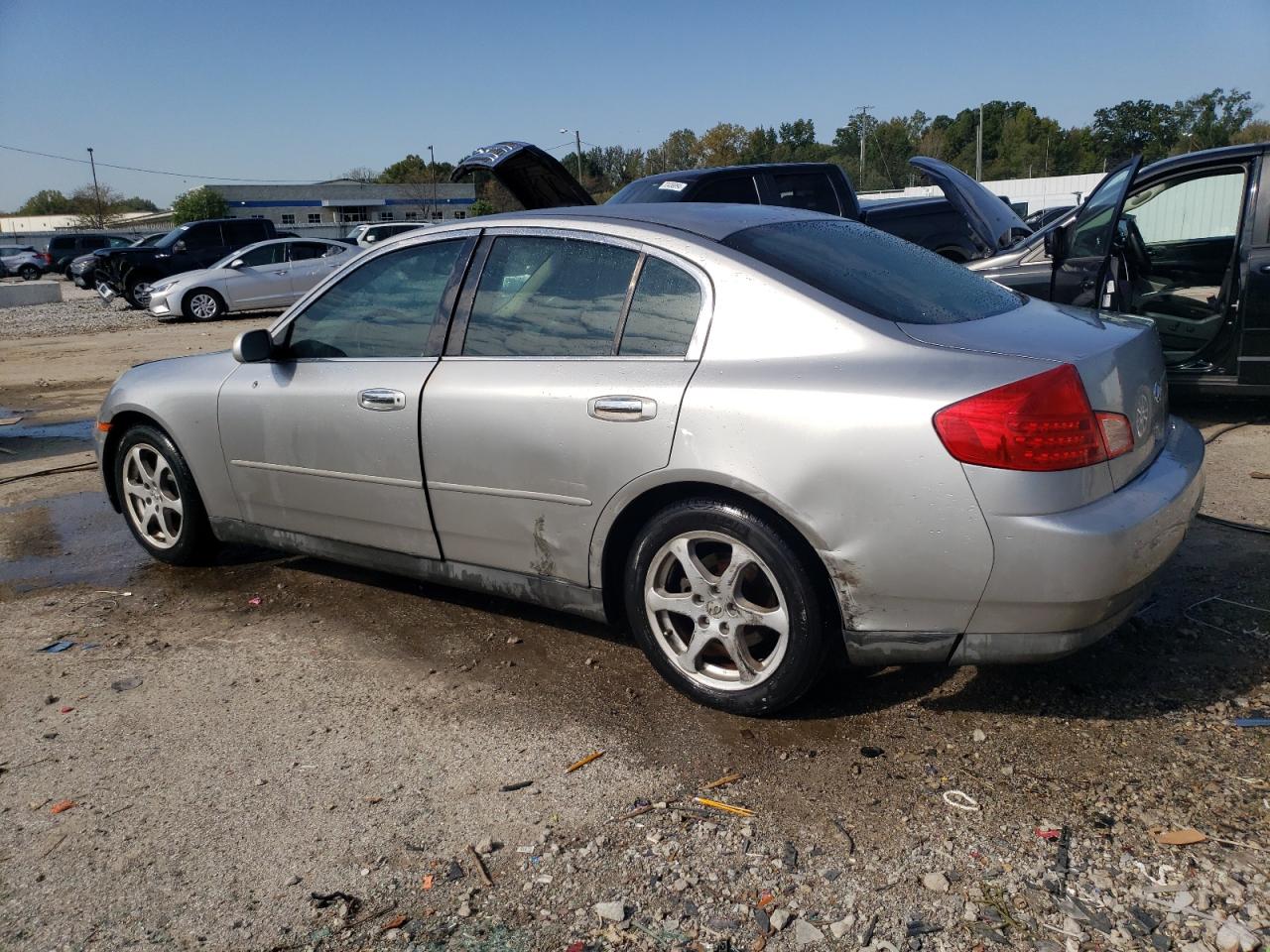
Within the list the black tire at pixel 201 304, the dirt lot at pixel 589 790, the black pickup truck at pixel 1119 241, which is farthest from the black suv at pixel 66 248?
the dirt lot at pixel 589 790

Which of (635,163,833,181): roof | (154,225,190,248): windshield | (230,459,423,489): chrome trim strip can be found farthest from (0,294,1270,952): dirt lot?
(154,225,190,248): windshield

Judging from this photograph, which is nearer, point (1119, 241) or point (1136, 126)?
point (1119, 241)

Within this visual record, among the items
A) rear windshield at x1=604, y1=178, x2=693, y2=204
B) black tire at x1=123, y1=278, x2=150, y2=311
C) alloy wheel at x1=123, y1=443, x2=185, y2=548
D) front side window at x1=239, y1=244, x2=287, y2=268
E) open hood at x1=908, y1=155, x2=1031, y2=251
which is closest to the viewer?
alloy wheel at x1=123, y1=443, x2=185, y2=548

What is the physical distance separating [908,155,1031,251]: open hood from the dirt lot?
4.05m

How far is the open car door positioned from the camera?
6426 millimetres

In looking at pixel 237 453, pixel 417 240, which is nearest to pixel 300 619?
pixel 237 453

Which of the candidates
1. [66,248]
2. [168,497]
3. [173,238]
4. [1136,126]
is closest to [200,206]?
[66,248]

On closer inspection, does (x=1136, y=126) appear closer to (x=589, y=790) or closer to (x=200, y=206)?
(x=200, y=206)

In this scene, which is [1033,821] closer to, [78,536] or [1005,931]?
[1005,931]

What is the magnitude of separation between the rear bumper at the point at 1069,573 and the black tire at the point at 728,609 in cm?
46

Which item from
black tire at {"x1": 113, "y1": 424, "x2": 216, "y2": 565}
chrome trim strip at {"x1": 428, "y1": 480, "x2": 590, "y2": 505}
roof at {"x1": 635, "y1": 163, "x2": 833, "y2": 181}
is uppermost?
roof at {"x1": 635, "y1": 163, "x2": 833, "y2": 181}

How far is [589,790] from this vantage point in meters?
3.04

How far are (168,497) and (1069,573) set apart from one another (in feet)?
13.5

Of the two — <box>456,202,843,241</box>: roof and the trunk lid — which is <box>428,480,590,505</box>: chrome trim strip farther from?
the trunk lid
